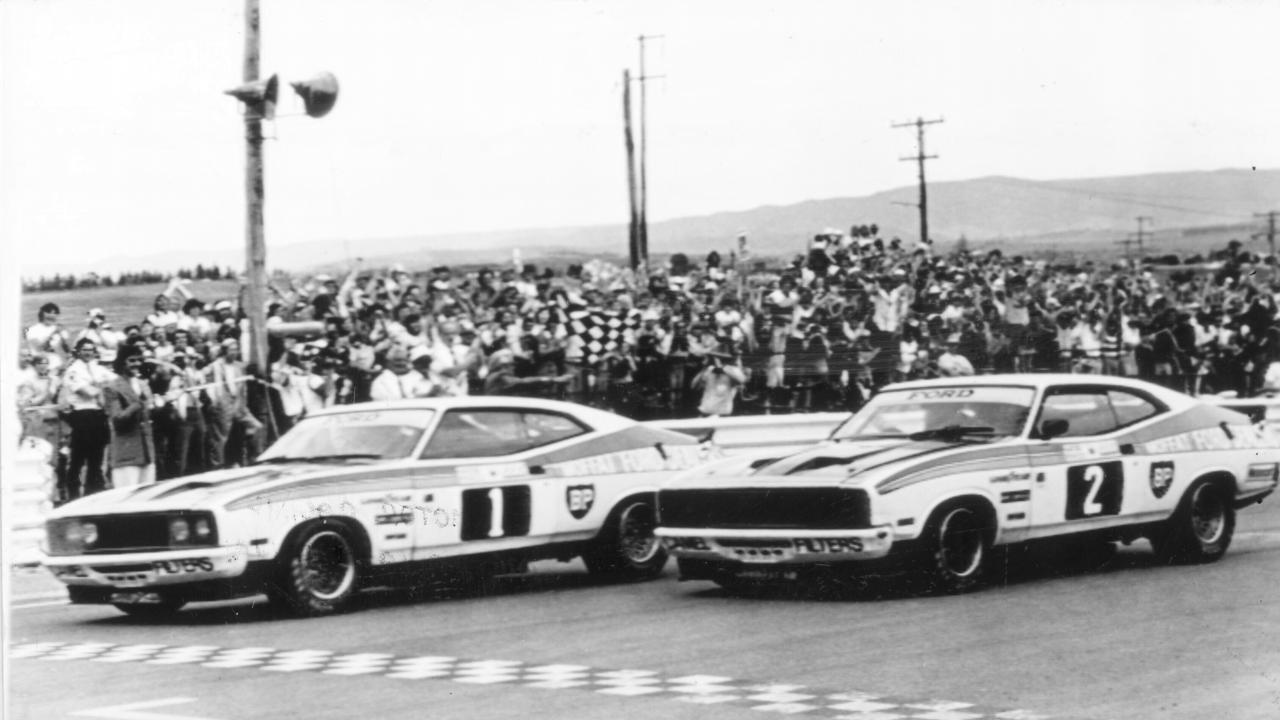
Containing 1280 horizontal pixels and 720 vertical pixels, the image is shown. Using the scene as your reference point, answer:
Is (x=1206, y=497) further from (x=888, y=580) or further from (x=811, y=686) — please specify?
(x=811, y=686)

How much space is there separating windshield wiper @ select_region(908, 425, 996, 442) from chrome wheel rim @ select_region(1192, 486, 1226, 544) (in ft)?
6.16

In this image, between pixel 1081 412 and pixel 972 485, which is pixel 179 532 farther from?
pixel 1081 412

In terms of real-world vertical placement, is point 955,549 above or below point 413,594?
above

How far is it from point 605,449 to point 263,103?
464cm

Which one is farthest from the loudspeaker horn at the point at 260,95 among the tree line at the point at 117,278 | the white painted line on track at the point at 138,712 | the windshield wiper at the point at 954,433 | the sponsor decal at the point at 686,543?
the white painted line on track at the point at 138,712

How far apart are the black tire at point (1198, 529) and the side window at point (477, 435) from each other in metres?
4.22

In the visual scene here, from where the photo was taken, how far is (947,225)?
72.5ft

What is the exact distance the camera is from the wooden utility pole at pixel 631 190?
16.9 m

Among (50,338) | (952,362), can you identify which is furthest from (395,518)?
(952,362)

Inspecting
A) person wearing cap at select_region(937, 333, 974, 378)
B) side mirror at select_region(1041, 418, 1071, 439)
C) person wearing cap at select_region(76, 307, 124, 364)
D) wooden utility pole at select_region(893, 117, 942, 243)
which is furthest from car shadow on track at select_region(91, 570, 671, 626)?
person wearing cap at select_region(937, 333, 974, 378)

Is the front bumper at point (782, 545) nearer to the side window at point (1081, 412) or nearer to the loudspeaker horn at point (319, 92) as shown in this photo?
the side window at point (1081, 412)

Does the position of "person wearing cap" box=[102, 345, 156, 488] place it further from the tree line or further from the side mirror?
the side mirror

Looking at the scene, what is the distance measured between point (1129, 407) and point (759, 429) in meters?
6.36

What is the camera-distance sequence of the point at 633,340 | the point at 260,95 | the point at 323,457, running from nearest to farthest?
the point at 323,457, the point at 260,95, the point at 633,340
